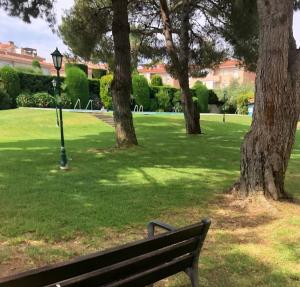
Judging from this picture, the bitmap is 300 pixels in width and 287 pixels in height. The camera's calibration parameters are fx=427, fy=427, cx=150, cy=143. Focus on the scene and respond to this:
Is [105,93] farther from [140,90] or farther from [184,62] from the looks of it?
[184,62]

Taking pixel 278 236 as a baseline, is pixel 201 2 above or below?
above

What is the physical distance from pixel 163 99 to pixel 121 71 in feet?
80.4

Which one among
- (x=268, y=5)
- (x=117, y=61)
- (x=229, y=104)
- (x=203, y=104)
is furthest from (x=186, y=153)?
(x=229, y=104)

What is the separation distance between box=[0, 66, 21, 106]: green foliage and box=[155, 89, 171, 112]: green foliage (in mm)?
11751

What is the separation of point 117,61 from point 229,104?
31537mm

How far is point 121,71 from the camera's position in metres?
12.7

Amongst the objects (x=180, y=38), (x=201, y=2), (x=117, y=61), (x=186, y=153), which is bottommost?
(x=186, y=153)

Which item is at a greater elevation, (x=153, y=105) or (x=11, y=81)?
(x=11, y=81)

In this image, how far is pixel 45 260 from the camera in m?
4.14

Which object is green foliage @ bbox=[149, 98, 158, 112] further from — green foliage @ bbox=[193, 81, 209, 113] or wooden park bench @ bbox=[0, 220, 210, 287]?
wooden park bench @ bbox=[0, 220, 210, 287]

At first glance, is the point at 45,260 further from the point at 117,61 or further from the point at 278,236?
the point at 117,61

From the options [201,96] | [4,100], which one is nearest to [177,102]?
[201,96]

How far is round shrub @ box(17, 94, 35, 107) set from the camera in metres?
31.9

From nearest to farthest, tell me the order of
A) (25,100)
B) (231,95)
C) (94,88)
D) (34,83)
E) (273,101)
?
(273,101) < (25,100) < (34,83) < (94,88) < (231,95)
